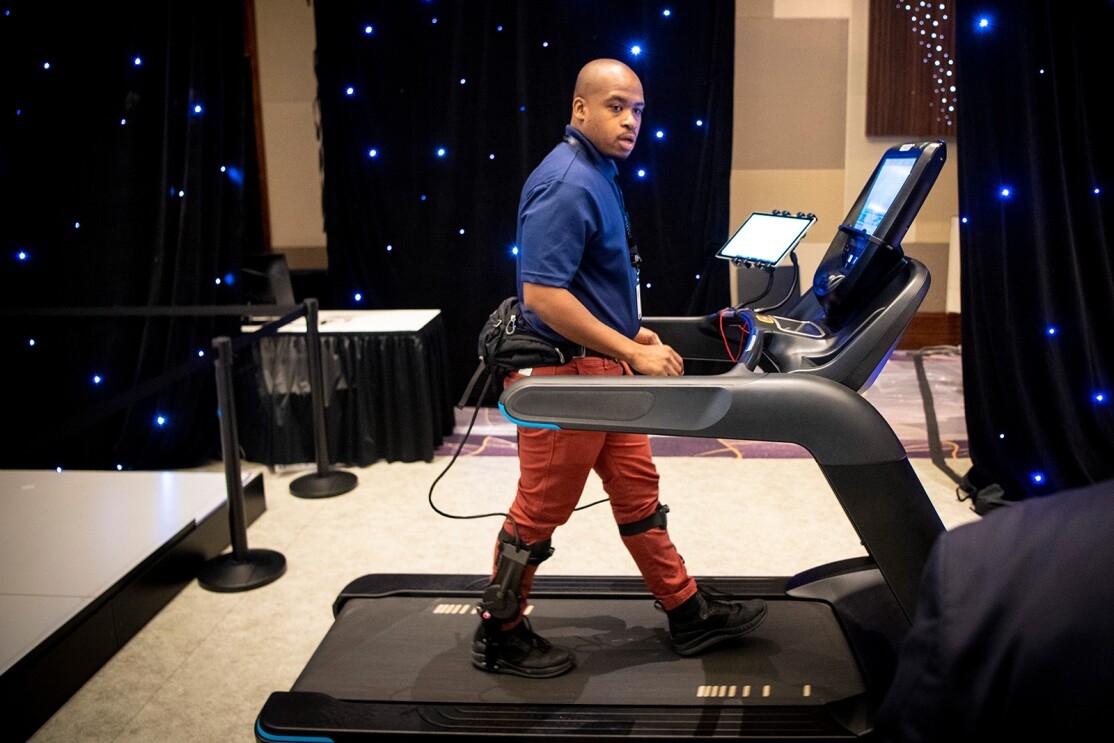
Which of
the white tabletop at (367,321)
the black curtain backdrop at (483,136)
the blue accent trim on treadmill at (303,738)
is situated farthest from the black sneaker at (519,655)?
the black curtain backdrop at (483,136)

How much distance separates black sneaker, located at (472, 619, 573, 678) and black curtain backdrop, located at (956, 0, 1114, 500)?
232 cm

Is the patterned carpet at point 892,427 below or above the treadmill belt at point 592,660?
below

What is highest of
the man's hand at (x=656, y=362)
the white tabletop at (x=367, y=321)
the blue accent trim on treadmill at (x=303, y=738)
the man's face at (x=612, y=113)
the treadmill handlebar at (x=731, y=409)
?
the man's face at (x=612, y=113)


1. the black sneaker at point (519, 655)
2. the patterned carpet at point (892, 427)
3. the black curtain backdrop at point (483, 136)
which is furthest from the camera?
the black curtain backdrop at point (483, 136)

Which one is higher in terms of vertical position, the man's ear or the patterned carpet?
the man's ear

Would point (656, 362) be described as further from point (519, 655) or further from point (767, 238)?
point (519, 655)

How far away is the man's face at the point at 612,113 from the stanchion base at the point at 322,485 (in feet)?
7.82

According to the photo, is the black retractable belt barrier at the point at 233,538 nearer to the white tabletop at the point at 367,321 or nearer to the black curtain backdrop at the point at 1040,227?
the white tabletop at the point at 367,321

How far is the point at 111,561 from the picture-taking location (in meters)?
3.20

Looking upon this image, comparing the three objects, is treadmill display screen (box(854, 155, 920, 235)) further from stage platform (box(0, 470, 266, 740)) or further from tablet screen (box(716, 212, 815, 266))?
stage platform (box(0, 470, 266, 740))

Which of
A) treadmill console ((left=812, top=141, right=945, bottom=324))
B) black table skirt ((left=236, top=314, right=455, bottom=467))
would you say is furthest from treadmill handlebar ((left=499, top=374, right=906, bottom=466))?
black table skirt ((left=236, top=314, right=455, bottom=467))

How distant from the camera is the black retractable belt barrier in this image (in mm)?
3350

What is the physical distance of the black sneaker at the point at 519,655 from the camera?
8.17 feet

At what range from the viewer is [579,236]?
2295 mm
